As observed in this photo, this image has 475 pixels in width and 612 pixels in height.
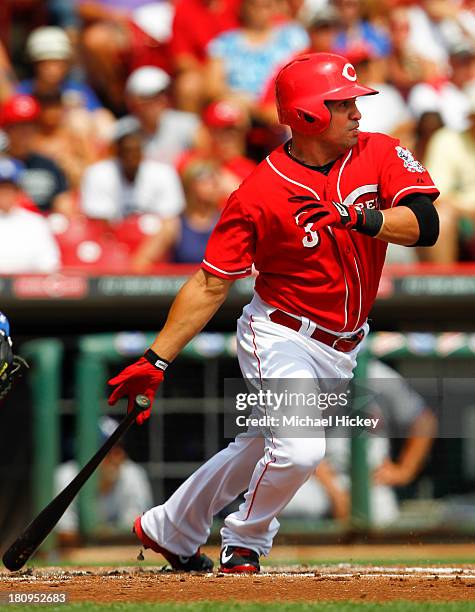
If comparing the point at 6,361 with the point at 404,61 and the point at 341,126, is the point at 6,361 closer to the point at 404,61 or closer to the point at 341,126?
the point at 341,126

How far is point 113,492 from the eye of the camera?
729 cm

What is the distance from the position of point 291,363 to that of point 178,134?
191 inches

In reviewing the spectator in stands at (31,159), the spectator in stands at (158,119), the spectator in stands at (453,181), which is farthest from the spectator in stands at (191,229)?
the spectator in stands at (453,181)

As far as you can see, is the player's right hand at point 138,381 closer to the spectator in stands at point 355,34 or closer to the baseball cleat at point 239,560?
the baseball cleat at point 239,560

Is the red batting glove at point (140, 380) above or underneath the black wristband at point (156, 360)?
underneath

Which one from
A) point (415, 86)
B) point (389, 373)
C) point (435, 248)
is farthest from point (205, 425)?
point (415, 86)

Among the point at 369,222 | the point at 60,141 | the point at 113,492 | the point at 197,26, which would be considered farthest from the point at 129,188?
→ the point at 369,222

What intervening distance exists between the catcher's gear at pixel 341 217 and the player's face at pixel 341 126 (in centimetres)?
44

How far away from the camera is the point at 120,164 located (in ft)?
29.1

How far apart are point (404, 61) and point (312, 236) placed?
5.66m

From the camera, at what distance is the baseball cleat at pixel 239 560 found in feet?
16.3

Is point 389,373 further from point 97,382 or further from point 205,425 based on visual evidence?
point 97,382

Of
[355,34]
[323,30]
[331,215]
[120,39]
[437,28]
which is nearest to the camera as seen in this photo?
[331,215]

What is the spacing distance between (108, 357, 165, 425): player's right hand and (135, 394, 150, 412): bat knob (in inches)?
1.1
